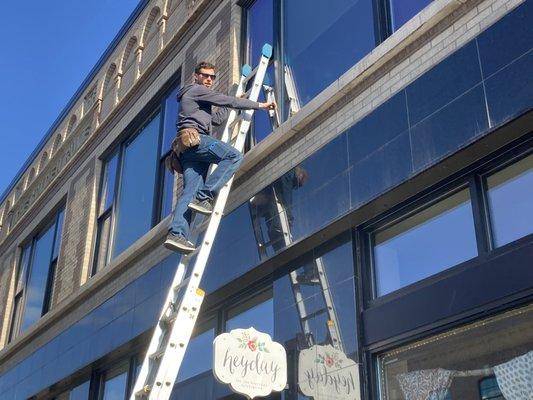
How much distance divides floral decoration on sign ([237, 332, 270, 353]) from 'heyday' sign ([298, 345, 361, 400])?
40 cm

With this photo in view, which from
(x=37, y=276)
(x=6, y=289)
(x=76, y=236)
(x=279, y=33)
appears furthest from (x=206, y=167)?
(x=6, y=289)

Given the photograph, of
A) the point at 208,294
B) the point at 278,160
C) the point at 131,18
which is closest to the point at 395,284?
the point at 278,160

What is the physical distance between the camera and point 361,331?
18.7ft

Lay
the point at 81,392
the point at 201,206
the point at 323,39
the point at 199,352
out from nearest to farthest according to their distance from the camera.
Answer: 1. the point at 201,206
2. the point at 323,39
3. the point at 199,352
4. the point at 81,392

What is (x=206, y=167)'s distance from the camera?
6.87m

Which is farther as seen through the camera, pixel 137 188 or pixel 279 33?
pixel 137 188

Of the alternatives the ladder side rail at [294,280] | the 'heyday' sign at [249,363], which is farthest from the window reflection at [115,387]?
the 'heyday' sign at [249,363]

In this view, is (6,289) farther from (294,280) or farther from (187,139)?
(294,280)

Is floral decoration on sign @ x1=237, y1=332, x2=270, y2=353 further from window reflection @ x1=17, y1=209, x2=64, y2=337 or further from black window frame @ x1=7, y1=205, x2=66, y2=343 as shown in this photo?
window reflection @ x1=17, y1=209, x2=64, y2=337

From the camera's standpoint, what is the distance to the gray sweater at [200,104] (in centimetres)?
674

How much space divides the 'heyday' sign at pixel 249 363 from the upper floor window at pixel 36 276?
26.9 feet

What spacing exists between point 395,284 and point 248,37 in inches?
172

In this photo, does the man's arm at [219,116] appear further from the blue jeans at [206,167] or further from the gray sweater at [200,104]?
the blue jeans at [206,167]

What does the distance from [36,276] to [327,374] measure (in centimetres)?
1001
